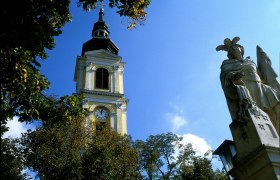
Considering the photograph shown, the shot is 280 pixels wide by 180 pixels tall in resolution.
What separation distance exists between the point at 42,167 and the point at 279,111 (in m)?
15.9

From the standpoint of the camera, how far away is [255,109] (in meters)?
5.02

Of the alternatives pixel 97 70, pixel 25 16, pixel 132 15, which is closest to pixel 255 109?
pixel 132 15

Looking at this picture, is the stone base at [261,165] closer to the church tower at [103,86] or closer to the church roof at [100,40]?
the church tower at [103,86]

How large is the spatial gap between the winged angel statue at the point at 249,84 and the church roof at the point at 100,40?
42.8 m

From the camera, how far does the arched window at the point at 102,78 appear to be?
41469 millimetres

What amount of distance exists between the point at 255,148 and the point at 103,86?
37.3 m

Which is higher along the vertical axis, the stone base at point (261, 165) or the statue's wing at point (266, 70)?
the statue's wing at point (266, 70)

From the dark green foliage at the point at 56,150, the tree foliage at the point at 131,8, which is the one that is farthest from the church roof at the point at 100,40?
the tree foliage at the point at 131,8

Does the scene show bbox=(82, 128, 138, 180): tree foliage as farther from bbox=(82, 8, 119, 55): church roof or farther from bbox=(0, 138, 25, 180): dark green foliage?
bbox=(82, 8, 119, 55): church roof

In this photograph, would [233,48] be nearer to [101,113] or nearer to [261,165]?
[261,165]

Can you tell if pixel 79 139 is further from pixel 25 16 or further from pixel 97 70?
pixel 97 70

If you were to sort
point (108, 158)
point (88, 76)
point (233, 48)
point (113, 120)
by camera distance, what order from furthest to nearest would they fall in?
point (88, 76) → point (113, 120) → point (108, 158) → point (233, 48)

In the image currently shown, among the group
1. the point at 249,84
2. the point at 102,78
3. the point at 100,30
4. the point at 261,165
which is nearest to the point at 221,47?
the point at 249,84

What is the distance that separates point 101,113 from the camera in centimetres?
3831
